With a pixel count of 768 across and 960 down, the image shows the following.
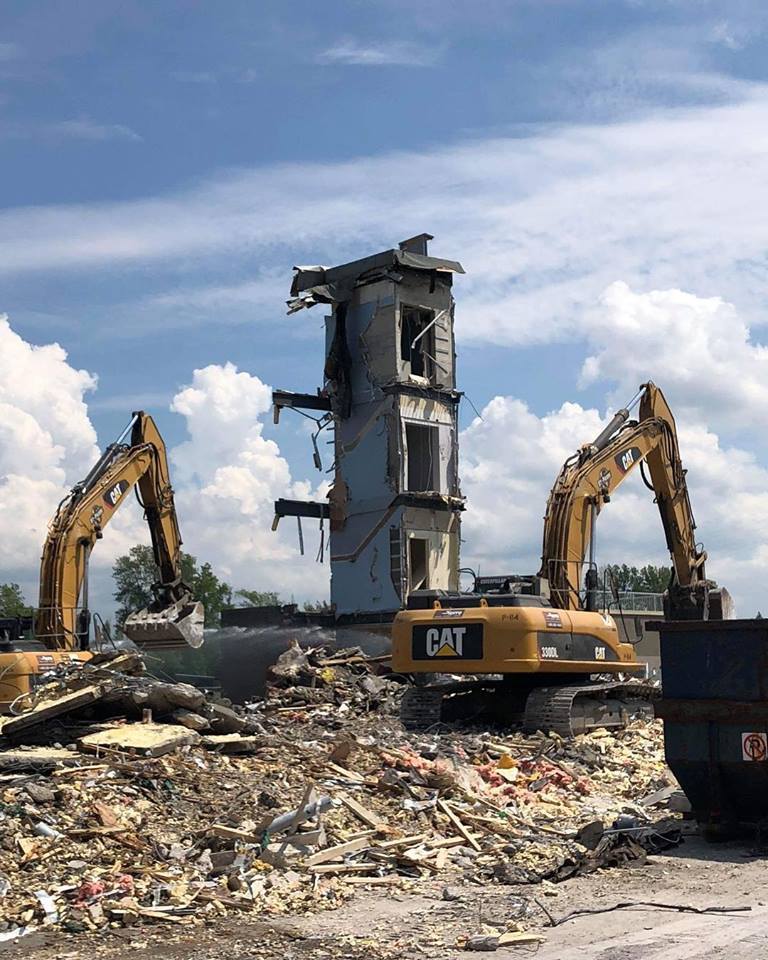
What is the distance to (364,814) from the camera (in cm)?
1174

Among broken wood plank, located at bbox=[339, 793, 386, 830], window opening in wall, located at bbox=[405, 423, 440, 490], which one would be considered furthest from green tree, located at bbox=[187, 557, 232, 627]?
broken wood plank, located at bbox=[339, 793, 386, 830]

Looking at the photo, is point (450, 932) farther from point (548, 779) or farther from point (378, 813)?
point (548, 779)

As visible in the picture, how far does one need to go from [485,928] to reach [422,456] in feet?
87.1

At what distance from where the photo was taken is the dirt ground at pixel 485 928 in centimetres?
801

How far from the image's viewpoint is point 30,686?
18.0 meters

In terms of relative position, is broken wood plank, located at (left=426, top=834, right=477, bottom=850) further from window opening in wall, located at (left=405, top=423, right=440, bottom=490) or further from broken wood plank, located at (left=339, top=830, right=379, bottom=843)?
window opening in wall, located at (left=405, top=423, right=440, bottom=490)

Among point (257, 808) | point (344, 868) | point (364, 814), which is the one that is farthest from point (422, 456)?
point (344, 868)

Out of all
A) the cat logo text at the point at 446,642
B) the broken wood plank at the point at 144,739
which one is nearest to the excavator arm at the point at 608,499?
the cat logo text at the point at 446,642

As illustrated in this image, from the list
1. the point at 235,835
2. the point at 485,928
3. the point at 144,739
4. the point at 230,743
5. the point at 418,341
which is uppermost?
the point at 418,341

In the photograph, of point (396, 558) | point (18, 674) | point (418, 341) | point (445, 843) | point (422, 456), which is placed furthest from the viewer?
point (422, 456)

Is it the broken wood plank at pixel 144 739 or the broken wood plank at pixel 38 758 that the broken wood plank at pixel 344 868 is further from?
the broken wood plank at pixel 144 739

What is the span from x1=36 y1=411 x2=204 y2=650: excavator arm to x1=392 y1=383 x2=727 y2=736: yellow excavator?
5.81m

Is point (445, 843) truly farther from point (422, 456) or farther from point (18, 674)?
point (422, 456)

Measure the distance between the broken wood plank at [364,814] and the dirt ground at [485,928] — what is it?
1625mm
